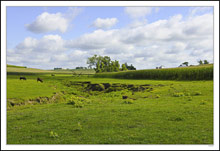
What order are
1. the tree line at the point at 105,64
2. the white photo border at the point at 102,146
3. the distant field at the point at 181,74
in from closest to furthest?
the white photo border at the point at 102,146
the distant field at the point at 181,74
the tree line at the point at 105,64

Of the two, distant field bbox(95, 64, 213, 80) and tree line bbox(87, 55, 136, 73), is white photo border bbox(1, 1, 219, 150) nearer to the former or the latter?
distant field bbox(95, 64, 213, 80)

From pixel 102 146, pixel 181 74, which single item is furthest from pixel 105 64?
pixel 102 146

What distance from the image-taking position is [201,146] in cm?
959

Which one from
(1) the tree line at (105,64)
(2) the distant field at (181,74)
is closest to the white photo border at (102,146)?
(2) the distant field at (181,74)

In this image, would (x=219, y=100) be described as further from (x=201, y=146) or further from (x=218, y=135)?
(x=201, y=146)

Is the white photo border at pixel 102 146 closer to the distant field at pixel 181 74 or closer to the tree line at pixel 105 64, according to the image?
the distant field at pixel 181 74

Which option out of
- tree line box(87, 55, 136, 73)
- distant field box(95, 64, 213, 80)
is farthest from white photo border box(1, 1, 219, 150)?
tree line box(87, 55, 136, 73)

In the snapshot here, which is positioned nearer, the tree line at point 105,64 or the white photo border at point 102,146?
the white photo border at point 102,146

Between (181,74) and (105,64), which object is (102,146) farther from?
(105,64)

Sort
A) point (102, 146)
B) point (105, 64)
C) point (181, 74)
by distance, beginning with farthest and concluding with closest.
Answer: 1. point (105, 64)
2. point (181, 74)
3. point (102, 146)

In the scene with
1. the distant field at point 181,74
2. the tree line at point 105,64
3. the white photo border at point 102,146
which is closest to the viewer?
the white photo border at point 102,146

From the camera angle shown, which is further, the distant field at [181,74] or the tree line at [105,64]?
the tree line at [105,64]

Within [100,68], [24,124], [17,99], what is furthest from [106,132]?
[100,68]

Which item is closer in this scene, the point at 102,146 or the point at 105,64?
the point at 102,146
